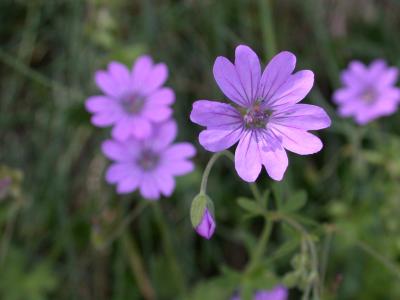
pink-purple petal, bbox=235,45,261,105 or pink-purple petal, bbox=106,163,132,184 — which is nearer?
pink-purple petal, bbox=235,45,261,105

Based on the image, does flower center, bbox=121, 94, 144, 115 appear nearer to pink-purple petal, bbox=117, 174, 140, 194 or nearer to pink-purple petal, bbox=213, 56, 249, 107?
pink-purple petal, bbox=117, 174, 140, 194

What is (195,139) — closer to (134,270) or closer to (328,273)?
(134,270)

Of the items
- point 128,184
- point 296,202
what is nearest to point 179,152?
point 128,184

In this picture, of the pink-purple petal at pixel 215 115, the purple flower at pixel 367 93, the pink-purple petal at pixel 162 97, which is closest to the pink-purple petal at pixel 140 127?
the pink-purple petal at pixel 162 97

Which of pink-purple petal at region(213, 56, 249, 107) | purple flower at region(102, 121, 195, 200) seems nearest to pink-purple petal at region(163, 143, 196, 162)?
purple flower at region(102, 121, 195, 200)

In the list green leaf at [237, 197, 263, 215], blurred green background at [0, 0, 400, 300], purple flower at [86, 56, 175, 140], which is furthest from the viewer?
blurred green background at [0, 0, 400, 300]

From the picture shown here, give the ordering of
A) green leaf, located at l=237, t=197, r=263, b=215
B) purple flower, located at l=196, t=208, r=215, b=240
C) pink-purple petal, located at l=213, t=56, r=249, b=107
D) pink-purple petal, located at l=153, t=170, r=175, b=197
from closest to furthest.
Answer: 1. pink-purple petal, located at l=213, t=56, r=249, b=107
2. purple flower, located at l=196, t=208, r=215, b=240
3. green leaf, located at l=237, t=197, r=263, b=215
4. pink-purple petal, located at l=153, t=170, r=175, b=197

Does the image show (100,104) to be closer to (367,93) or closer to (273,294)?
(273,294)
